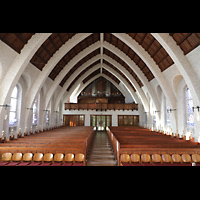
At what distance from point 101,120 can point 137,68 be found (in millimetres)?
10337

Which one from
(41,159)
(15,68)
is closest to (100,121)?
(15,68)

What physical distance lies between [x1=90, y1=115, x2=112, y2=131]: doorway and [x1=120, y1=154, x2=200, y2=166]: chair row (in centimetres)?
1707

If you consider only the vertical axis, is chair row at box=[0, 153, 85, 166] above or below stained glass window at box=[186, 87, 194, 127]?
below

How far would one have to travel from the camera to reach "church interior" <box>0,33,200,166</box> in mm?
5961

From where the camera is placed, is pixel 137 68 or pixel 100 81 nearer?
pixel 137 68

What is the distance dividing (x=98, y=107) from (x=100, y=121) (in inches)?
87.8

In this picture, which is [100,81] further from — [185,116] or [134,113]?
[185,116]

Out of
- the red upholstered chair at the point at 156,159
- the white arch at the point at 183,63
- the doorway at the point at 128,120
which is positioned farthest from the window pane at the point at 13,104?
the doorway at the point at 128,120

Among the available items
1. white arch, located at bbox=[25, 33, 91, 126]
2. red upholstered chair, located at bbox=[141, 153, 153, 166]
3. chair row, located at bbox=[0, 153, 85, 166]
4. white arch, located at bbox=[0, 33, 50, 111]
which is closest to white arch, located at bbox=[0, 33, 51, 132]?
white arch, located at bbox=[0, 33, 50, 111]

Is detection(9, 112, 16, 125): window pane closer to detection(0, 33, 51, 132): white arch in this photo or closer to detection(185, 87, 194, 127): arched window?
detection(0, 33, 51, 132): white arch

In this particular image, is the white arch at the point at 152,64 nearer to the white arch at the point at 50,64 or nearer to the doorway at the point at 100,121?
the white arch at the point at 50,64
